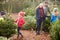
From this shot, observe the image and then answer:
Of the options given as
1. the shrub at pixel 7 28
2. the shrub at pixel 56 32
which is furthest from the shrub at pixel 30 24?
the shrub at pixel 56 32

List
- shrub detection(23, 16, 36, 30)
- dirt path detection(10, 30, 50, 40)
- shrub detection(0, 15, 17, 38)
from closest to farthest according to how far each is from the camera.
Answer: shrub detection(0, 15, 17, 38)
dirt path detection(10, 30, 50, 40)
shrub detection(23, 16, 36, 30)

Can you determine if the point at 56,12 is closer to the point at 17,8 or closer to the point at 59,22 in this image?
the point at 59,22

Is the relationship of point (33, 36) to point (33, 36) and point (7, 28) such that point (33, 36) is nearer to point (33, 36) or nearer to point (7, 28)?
point (33, 36)

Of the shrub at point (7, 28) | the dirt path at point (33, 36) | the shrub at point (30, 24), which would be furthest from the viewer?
the shrub at point (30, 24)

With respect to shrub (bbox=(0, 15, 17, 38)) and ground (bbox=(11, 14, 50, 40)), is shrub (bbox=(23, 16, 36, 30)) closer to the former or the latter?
ground (bbox=(11, 14, 50, 40))

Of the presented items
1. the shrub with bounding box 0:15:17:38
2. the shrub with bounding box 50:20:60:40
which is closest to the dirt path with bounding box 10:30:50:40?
the shrub with bounding box 0:15:17:38

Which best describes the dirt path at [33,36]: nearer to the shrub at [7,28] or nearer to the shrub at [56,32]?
the shrub at [7,28]

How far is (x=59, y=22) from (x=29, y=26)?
15.9ft

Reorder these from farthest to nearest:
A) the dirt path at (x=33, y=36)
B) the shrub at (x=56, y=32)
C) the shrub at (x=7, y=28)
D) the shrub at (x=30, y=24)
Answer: the shrub at (x=30, y=24), the dirt path at (x=33, y=36), the shrub at (x=7, y=28), the shrub at (x=56, y=32)

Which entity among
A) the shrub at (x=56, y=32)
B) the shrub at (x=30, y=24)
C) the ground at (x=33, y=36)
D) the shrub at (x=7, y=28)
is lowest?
the ground at (x=33, y=36)

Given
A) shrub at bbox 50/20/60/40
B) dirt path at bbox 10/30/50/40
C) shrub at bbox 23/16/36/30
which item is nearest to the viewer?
shrub at bbox 50/20/60/40

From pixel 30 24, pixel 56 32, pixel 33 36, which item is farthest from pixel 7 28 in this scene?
pixel 56 32

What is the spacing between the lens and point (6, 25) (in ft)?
31.7

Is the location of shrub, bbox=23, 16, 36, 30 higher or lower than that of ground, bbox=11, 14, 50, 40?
higher
